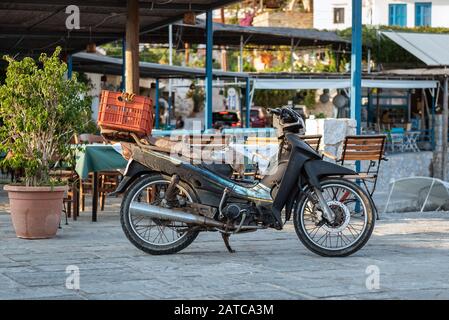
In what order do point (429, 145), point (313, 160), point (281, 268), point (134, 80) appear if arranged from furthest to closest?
point (429, 145)
point (134, 80)
point (313, 160)
point (281, 268)

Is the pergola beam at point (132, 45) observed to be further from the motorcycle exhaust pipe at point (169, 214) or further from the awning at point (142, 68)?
the awning at point (142, 68)

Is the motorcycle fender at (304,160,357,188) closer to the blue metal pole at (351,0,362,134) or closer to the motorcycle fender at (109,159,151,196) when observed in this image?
the motorcycle fender at (109,159,151,196)

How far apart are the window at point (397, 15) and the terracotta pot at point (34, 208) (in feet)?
147

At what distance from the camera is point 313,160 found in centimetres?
760

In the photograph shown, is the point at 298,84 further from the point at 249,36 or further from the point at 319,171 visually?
the point at 319,171

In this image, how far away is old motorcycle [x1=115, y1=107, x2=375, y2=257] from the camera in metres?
7.52

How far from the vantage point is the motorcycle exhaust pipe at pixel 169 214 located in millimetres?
7477

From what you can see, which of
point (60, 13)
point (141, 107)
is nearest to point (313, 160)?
point (141, 107)

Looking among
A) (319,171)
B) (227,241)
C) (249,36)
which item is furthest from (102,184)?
(249,36)

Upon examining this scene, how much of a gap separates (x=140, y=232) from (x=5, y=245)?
48.3 inches

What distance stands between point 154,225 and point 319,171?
1.42 m

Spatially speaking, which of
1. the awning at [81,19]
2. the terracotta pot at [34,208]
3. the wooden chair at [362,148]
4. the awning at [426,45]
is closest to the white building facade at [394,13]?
the awning at [426,45]

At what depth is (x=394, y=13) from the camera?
5200 centimetres
